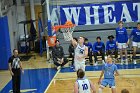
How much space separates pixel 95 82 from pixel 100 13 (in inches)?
254

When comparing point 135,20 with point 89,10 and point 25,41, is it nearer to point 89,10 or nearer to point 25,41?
point 89,10

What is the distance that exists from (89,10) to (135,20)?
8.93ft

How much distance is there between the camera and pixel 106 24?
19.1m

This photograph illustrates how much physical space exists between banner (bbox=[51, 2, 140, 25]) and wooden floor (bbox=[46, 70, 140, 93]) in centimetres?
464

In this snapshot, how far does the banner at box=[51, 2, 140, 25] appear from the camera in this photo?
18833 millimetres

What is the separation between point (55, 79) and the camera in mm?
14656

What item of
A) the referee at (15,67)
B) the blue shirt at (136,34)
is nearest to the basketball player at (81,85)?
the referee at (15,67)

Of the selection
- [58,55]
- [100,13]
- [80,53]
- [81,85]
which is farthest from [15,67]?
[100,13]

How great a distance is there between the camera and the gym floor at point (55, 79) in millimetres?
12992

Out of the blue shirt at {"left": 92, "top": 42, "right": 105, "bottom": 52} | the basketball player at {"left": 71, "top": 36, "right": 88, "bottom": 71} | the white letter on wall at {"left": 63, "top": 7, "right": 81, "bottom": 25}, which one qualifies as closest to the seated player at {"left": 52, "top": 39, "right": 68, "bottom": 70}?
the blue shirt at {"left": 92, "top": 42, "right": 105, "bottom": 52}

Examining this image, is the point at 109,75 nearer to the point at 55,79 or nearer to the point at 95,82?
the point at 95,82

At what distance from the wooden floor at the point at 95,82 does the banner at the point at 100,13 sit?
4.64 m

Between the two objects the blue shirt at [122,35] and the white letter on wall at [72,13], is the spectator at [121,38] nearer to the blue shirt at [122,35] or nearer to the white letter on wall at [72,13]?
the blue shirt at [122,35]

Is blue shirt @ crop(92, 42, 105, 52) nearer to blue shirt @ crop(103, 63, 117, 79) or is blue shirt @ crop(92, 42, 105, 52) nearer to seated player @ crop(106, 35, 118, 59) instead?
seated player @ crop(106, 35, 118, 59)
